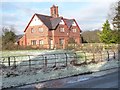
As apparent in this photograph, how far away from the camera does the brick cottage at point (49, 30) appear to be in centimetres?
6344

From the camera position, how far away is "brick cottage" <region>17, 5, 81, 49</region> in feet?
Answer: 208

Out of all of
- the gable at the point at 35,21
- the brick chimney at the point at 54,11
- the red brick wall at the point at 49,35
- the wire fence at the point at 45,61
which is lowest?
the wire fence at the point at 45,61

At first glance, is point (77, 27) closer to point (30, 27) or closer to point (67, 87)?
point (30, 27)

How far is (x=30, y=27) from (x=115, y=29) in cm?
2154

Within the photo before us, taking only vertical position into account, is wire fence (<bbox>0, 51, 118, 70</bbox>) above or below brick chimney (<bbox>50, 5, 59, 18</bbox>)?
below

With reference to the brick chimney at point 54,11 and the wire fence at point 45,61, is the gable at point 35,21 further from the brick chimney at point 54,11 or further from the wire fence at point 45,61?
the wire fence at point 45,61

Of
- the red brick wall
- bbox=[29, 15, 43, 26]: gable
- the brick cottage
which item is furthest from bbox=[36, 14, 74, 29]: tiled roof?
the red brick wall

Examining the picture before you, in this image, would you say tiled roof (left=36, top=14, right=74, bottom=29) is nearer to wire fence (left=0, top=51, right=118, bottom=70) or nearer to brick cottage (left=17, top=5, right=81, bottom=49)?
brick cottage (left=17, top=5, right=81, bottom=49)

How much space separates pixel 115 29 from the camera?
58281 mm

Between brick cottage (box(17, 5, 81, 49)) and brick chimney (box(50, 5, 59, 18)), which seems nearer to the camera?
brick cottage (box(17, 5, 81, 49))

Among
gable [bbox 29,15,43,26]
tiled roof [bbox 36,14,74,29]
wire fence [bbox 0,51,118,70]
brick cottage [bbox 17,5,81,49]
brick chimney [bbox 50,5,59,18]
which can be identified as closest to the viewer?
wire fence [bbox 0,51,118,70]

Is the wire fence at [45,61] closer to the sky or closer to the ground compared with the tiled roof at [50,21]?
closer to the ground

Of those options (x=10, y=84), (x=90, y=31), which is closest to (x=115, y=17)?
(x=90, y=31)

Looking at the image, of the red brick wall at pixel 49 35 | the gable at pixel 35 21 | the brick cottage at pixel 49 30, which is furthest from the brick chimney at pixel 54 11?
the gable at pixel 35 21
